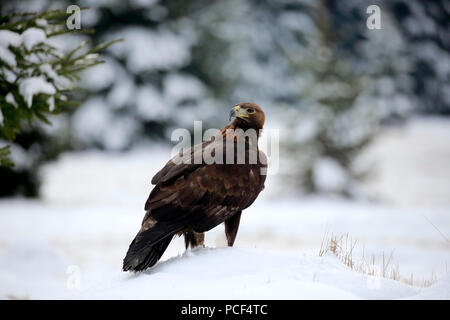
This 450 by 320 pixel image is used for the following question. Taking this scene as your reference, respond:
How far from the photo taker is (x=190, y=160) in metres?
3.08

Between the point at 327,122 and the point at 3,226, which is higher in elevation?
the point at 327,122

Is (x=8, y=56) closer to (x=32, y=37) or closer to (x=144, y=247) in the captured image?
(x=32, y=37)

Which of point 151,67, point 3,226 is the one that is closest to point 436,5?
point 151,67

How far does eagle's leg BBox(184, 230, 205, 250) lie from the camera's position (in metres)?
3.28

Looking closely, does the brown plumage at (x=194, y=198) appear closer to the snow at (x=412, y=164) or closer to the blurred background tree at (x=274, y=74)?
the blurred background tree at (x=274, y=74)

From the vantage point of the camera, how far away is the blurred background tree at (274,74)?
10.9 metres

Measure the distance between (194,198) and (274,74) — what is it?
23.6 m

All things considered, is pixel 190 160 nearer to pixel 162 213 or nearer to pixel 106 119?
pixel 162 213

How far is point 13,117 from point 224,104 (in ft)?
39.8

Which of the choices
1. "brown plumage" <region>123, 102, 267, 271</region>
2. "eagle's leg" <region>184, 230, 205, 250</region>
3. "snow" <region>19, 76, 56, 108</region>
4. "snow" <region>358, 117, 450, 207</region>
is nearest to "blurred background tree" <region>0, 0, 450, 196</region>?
"snow" <region>19, 76, 56, 108</region>

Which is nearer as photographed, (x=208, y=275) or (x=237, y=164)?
(x=208, y=275)

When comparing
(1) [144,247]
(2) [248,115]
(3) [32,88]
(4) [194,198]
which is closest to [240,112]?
(2) [248,115]

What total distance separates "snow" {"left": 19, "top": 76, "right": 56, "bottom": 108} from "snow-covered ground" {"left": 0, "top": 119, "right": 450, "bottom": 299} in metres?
1.40

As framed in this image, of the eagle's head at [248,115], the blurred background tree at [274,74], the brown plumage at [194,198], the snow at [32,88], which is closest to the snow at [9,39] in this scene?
the snow at [32,88]
